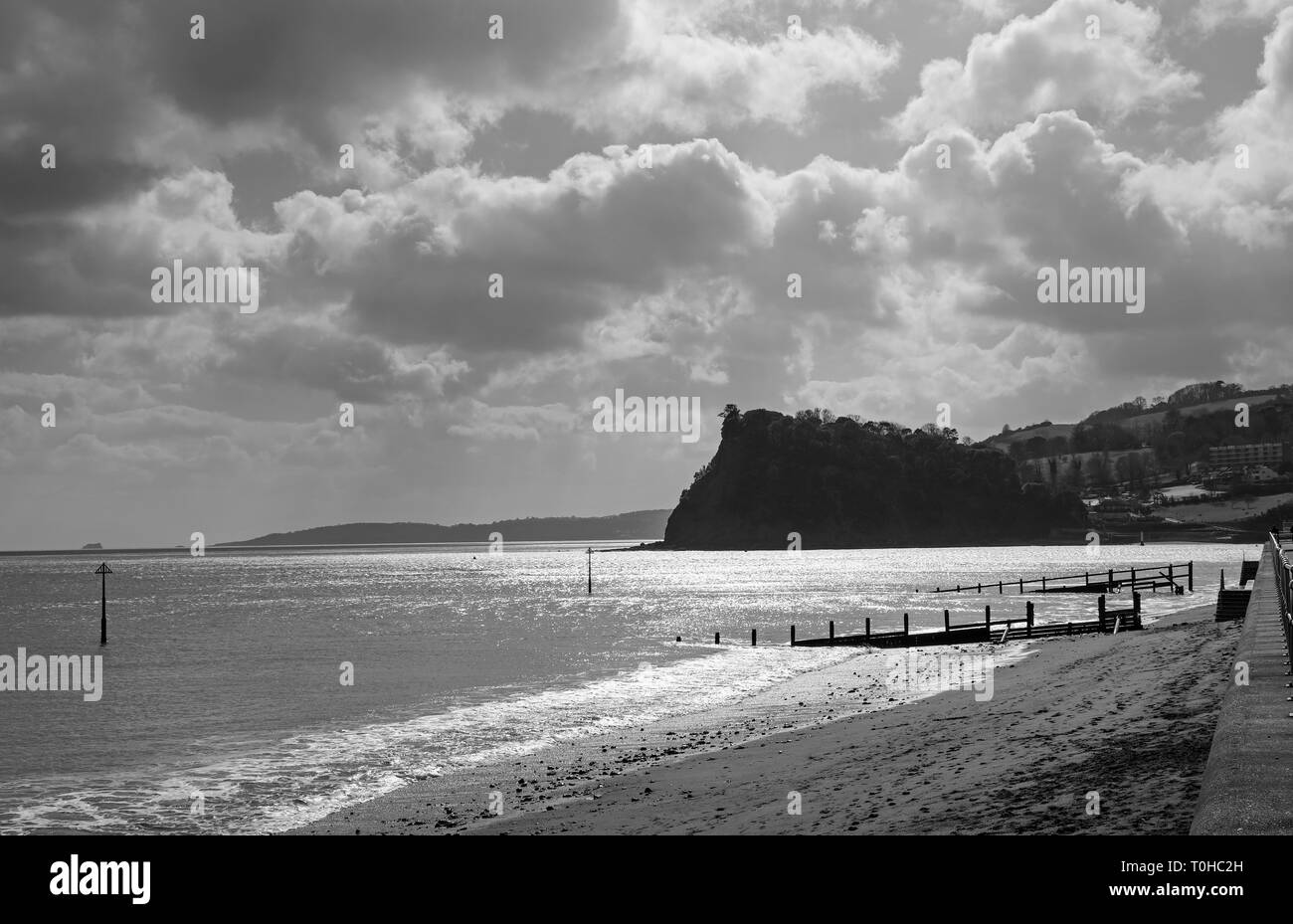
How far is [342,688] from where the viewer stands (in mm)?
40562

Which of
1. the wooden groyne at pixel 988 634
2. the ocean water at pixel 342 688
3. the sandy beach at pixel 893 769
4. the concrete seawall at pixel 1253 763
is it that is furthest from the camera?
the wooden groyne at pixel 988 634

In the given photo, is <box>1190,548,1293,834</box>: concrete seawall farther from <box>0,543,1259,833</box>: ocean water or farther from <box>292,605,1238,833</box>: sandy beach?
<box>0,543,1259,833</box>: ocean water

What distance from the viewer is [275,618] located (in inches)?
3312

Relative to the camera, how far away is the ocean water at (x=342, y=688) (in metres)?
23.0

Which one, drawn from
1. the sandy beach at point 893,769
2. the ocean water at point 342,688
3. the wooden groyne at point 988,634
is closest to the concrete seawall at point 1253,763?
the sandy beach at point 893,769

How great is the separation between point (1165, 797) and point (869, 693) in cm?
2219

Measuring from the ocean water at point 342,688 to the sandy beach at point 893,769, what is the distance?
129 inches

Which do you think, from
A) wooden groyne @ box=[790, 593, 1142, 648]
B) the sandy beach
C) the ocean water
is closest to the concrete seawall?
the sandy beach

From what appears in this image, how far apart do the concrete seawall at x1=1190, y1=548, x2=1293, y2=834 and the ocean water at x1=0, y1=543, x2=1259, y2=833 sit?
15.8 m

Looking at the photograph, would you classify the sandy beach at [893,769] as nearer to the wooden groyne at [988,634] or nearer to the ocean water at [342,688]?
the ocean water at [342,688]

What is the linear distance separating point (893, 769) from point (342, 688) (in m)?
28.6

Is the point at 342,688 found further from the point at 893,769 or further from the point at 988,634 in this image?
the point at 988,634

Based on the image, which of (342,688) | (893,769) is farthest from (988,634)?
(893,769)
